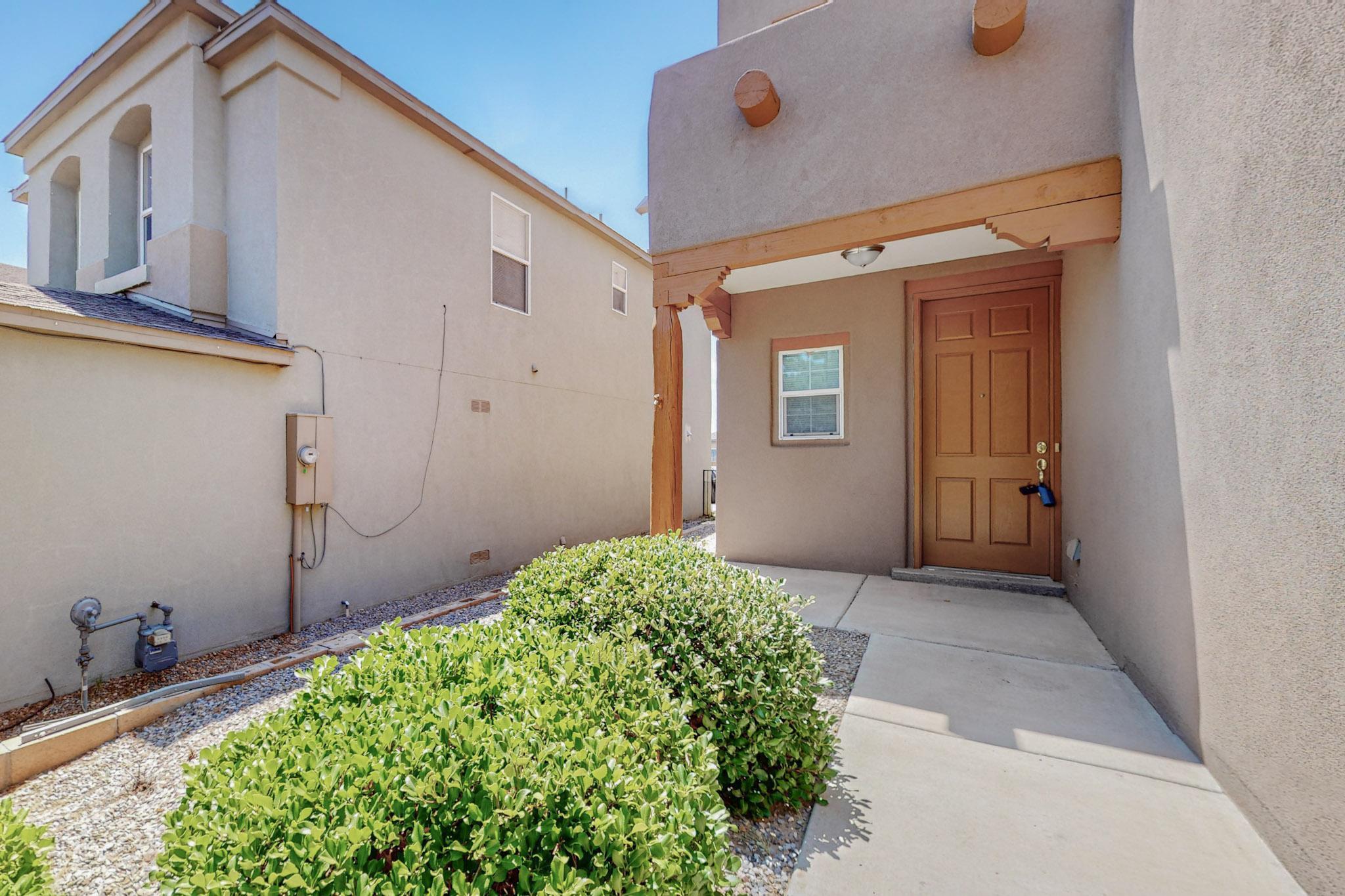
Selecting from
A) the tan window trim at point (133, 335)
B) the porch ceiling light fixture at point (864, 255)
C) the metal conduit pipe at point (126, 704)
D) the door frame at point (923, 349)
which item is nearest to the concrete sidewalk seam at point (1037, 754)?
the door frame at point (923, 349)

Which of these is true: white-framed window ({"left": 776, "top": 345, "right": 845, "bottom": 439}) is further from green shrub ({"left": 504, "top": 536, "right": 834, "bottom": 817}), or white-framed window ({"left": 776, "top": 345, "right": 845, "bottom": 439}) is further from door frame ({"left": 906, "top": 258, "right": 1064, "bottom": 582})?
green shrub ({"left": 504, "top": 536, "right": 834, "bottom": 817})

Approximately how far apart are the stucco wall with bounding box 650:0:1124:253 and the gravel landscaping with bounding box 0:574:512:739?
4.24 metres

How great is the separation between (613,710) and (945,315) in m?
5.11

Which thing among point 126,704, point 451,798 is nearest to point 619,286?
point 126,704

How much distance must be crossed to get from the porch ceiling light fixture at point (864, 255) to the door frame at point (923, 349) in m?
0.73

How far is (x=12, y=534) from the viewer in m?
3.29

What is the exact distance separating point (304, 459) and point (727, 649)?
13.9 ft

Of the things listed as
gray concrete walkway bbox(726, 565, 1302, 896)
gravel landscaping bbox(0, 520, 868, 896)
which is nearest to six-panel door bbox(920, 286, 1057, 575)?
gray concrete walkway bbox(726, 565, 1302, 896)

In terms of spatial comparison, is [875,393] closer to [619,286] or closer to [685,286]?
[685,286]

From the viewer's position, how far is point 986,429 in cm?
507

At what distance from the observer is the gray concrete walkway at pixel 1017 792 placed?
5.69ft

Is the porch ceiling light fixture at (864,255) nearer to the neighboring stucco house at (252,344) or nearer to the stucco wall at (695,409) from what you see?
the neighboring stucco house at (252,344)

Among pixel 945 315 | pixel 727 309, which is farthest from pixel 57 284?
pixel 945 315

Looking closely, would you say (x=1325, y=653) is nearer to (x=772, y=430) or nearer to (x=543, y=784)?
(x=543, y=784)
